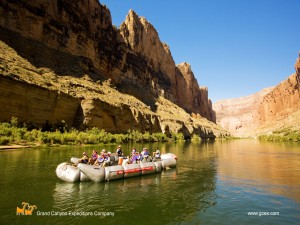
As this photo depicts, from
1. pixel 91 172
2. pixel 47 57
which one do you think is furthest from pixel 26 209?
A: pixel 47 57

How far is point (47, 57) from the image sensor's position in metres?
68.8

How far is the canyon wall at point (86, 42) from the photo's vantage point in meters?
66.3

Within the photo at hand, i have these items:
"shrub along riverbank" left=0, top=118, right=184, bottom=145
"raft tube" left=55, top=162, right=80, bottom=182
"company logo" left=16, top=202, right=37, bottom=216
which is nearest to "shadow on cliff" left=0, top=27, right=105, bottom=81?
"shrub along riverbank" left=0, top=118, right=184, bottom=145

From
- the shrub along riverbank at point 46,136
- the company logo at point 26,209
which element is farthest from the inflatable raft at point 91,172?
the shrub along riverbank at point 46,136

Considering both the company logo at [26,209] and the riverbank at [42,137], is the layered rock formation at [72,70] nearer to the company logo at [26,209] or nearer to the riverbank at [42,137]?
the riverbank at [42,137]

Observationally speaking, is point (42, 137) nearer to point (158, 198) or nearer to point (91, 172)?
point (91, 172)

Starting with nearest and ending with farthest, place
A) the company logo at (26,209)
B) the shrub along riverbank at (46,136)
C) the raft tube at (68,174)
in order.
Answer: the company logo at (26,209)
the raft tube at (68,174)
the shrub along riverbank at (46,136)

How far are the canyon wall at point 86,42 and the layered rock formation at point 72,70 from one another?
0.82 ft

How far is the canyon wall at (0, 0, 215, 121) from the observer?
218 feet

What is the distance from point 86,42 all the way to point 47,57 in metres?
20.5

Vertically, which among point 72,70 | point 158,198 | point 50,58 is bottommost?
point 158,198

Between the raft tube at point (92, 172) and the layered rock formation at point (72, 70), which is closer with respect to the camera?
the raft tube at point (92, 172)

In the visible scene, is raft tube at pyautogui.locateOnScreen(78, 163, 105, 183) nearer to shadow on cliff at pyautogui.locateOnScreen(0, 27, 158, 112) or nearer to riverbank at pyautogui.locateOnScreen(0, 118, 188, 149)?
riverbank at pyautogui.locateOnScreen(0, 118, 188, 149)

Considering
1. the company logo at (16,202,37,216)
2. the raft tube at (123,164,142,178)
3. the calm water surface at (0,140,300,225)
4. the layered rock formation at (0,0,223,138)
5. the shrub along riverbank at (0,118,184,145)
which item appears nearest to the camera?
the calm water surface at (0,140,300,225)
